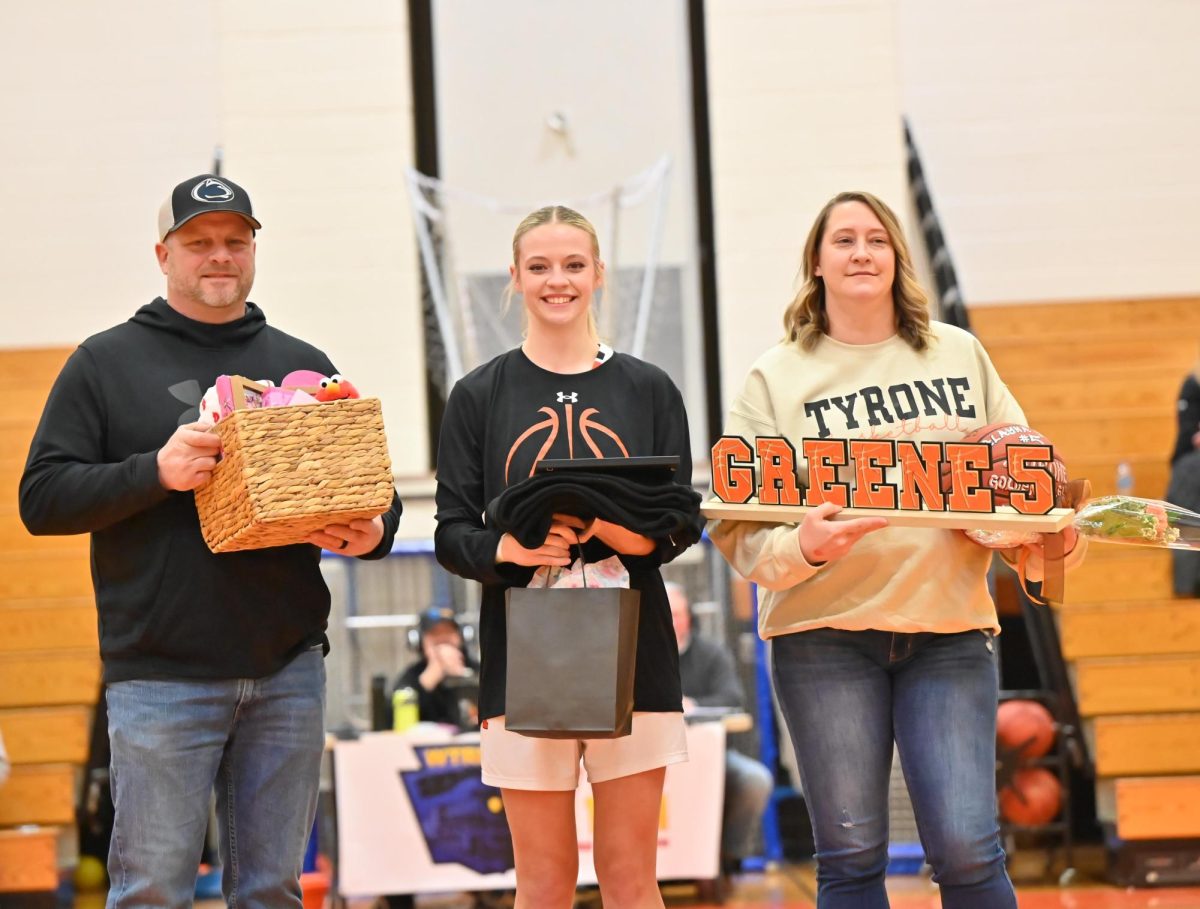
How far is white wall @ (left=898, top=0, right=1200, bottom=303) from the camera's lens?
763 cm

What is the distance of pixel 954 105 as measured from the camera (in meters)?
7.77

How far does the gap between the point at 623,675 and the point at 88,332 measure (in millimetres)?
5935

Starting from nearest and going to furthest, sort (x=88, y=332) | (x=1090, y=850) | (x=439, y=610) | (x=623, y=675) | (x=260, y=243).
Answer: (x=623, y=675), (x=439, y=610), (x=1090, y=850), (x=260, y=243), (x=88, y=332)

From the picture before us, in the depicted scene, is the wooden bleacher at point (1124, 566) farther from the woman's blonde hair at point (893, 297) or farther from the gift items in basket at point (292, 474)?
the gift items in basket at point (292, 474)

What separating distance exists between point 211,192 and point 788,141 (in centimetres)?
423

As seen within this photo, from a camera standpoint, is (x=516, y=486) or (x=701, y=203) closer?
(x=516, y=486)

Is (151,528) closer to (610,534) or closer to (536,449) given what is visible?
(536,449)

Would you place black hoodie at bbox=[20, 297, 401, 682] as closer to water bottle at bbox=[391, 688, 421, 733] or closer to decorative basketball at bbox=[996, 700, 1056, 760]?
water bottle at bbox=[391, 688, 421, 733]

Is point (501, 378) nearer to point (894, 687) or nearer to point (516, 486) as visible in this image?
point (516, 486)

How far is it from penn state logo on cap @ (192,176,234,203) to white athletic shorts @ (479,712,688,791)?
1.04 metres

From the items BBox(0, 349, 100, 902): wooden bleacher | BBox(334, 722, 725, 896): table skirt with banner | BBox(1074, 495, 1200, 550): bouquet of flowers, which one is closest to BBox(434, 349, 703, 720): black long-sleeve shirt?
BBox(1074, 495, 1200, 550): bouquet of flowers

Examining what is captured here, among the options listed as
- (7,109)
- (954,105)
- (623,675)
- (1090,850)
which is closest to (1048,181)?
(954,105)

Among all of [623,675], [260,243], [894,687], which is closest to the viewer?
[623,675]

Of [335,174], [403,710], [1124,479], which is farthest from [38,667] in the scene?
[1124,479]
